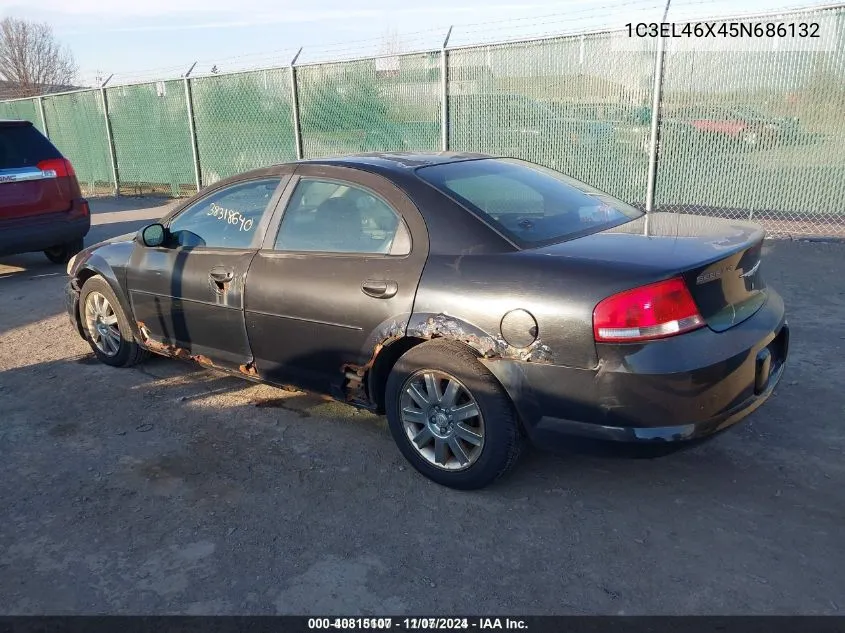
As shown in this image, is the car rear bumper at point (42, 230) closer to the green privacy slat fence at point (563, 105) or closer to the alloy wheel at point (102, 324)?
the alloy wheel at point (102, 324)

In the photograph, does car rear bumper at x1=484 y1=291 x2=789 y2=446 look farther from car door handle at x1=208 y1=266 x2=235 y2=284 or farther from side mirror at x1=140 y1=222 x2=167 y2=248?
side mirror at x1=140 y1=222 x2=167 y2=248

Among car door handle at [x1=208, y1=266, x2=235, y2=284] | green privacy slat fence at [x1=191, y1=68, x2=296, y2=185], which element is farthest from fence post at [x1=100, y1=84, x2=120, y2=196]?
car door handle at [x1=208, y1=266, x2=235, y2=284]

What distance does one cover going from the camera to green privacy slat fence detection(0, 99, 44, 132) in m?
18.4

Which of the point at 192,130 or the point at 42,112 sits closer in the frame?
the point at 192,130

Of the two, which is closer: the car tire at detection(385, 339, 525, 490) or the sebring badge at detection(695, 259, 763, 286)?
the sebring badge at detection(695, 259, 763, 286)

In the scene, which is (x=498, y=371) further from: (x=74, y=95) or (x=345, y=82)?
(x=74, y=95)

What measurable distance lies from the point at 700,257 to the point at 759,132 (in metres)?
6.08

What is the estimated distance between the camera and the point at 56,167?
27.0ft

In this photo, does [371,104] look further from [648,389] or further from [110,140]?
[648,389]

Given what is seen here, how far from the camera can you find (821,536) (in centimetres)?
286

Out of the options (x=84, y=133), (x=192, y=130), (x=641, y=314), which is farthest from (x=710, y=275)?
(x=84, y=133)

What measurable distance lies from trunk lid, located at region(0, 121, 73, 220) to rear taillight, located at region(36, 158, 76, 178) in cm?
3
